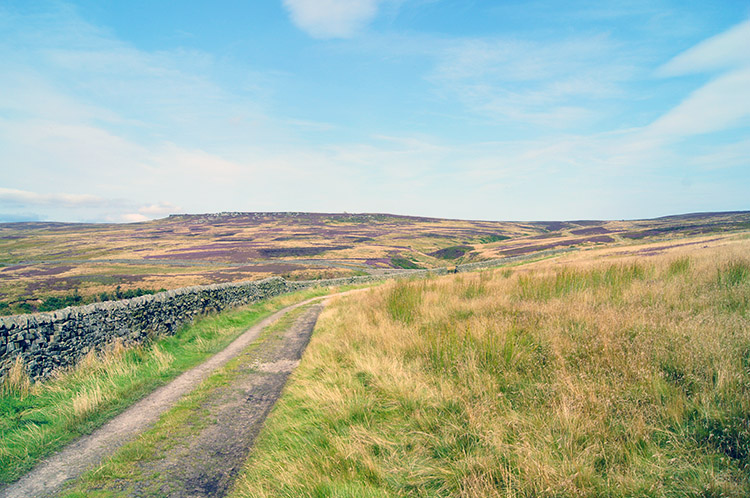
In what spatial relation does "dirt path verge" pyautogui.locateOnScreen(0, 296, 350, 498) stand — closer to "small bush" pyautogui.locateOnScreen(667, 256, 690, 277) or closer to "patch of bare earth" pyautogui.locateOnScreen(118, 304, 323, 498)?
"patch of bare earth" pyautogui.locateOnScreen(118, 304, 323, 498)

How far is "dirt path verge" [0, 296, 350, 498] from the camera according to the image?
444 cm

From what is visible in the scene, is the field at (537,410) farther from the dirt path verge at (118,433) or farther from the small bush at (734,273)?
the dirt path verge at (118,433)

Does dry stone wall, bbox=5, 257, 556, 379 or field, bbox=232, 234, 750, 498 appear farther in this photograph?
dry stone wall, bbox=5, 257, 556, 379

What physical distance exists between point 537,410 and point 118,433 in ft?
21.2

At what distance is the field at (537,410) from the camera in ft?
9.45

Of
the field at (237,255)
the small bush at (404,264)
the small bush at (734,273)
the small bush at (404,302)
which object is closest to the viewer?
the small bush at (734,273)

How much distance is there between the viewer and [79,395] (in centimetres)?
685

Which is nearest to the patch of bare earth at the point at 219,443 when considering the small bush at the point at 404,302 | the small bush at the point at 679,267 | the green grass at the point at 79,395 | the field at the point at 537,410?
the field at the point at 537,410

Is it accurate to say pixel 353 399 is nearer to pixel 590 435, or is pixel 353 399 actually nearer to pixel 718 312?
pixel 590 435

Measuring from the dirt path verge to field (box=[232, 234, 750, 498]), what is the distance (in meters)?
1.13

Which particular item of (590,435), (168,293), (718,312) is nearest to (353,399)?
(590,435)

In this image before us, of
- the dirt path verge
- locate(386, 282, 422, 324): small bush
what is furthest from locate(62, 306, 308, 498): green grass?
locate(386, 282, 422, 324): small bush

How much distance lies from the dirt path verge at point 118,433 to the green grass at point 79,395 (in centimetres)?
25

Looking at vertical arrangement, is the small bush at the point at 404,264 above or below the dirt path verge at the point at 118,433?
below
